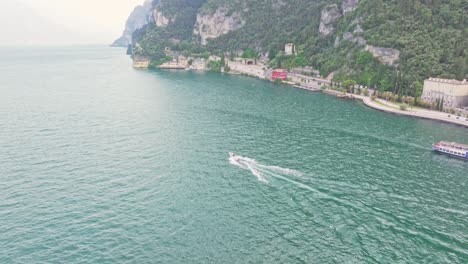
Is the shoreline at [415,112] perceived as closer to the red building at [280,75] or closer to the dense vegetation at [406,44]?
the dense vegetation at [406,44]

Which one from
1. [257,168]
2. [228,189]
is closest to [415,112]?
[257,168]

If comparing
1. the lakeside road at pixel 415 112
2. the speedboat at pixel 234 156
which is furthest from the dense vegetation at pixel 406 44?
the speedboat at pixel 234 156

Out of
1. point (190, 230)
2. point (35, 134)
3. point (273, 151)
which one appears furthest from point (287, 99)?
point (190, 230)

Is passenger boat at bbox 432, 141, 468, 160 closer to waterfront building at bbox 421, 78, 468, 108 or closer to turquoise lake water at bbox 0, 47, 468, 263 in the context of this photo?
turquoise lake water at bbox 0, 47, 468, 263

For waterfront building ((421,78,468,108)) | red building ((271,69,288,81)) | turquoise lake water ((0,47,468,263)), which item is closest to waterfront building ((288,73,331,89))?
red building ((271,69,288,81))

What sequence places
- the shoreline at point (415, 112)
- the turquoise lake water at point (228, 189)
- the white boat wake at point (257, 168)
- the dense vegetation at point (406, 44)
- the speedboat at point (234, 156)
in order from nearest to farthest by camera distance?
the turquoise lake water at point (228, 189) → the white boat wake at point (257, 168) → the speedboat at point (234, 156) → the shoreline at point (415, 112) → the dense vegetation at point (406, 44)
